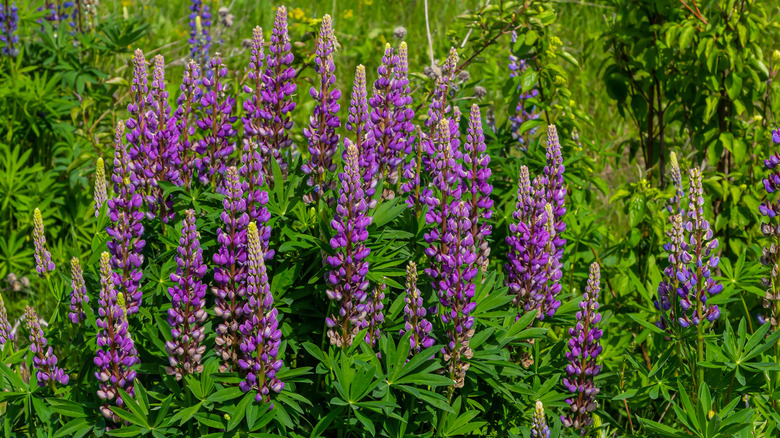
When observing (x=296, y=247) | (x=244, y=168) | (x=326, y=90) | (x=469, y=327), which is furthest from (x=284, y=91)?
(x=469, y=327)

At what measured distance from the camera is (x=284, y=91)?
2.80 metres

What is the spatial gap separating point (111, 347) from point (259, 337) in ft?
1.45

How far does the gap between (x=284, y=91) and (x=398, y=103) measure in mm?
372

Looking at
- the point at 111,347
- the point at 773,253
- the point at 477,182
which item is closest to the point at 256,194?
the point at 111,347

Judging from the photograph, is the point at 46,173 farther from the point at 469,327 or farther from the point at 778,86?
the point at 778,86

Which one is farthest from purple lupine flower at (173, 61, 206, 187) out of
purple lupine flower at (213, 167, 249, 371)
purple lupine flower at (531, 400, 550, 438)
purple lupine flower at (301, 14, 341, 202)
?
purple lupine flower at (531, 400, 550, 438)

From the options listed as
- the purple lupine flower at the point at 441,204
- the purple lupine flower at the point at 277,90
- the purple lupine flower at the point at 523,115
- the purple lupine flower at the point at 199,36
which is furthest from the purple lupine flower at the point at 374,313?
the purple lupine flower at the point at 199,36

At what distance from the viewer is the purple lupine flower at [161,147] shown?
277 centimetres

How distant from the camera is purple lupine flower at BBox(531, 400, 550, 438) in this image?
2352mm

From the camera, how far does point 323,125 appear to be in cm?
272

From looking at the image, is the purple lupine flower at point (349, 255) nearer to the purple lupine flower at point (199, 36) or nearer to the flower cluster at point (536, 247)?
the flower cluster at point (536, 247)

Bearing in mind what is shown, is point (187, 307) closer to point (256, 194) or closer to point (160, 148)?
point (256, 194)

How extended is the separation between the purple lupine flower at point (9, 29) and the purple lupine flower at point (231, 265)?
2886 millimetres

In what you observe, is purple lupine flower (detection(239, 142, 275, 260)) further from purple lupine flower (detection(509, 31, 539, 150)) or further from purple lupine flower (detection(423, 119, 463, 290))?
purple lupine flower (detection(509, 31, 539, 150))
